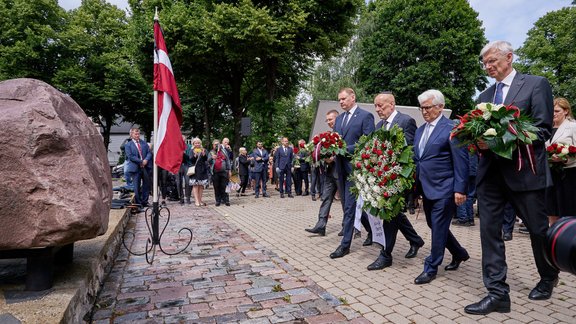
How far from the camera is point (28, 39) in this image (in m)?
29.5

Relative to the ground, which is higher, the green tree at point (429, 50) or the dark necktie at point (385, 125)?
the green tree at point (429, 50)

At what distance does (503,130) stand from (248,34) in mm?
16139

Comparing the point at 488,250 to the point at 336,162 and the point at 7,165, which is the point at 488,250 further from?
the point at 7,165

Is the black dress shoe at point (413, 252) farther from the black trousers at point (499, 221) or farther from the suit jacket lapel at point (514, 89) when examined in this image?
the suit jacket lapel at point (514, 89)

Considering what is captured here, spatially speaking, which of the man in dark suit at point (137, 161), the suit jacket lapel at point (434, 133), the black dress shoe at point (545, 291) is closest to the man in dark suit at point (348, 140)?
Result: the suit jacket lapel at point (434, 133)

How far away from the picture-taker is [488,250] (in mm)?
3555

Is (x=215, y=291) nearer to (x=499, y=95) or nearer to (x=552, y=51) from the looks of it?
(x=499, y=95)

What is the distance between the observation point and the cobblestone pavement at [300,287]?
3426 mm

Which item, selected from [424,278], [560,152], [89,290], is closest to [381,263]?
[424,278]

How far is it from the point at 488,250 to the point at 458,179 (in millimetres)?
870

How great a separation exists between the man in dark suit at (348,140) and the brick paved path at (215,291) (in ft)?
3.48

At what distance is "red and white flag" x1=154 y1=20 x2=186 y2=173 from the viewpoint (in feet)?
17.5

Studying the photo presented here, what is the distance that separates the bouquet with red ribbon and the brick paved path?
194cm

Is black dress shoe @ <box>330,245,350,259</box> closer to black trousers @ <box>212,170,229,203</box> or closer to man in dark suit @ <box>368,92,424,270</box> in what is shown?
man in dark suit @ <box>368,92,424,270</box>
